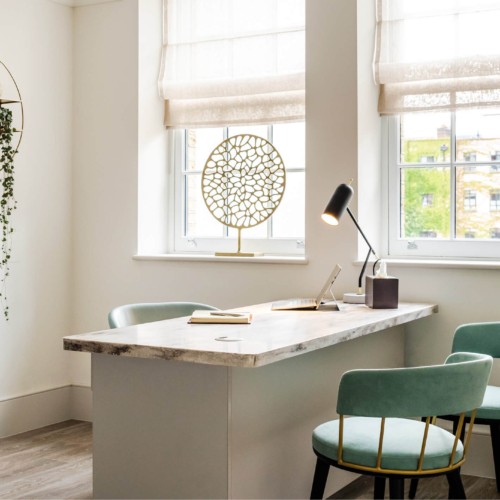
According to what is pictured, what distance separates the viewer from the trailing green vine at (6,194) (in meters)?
3.76

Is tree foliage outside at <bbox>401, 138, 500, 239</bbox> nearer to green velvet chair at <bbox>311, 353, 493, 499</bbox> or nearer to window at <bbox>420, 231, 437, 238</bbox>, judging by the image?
window at <bbox>420, 231, 437, 238</bbox>

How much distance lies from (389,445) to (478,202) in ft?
6.05

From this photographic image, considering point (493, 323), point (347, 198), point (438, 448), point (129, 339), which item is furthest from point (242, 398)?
point (493, 323)

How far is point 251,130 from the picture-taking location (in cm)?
399

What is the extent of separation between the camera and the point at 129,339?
2.07m

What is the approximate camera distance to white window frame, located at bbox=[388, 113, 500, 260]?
11.2ft

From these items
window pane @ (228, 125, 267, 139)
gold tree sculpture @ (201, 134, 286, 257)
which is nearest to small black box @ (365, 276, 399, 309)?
gold tree sculpture @ (201, 134, 286, 257)

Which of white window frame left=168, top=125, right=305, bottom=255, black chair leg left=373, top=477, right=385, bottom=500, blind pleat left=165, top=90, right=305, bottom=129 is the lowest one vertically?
black chair leg left=373, top=477, right=385, bottom=500

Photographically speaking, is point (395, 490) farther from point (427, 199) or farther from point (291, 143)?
point (291, 143)

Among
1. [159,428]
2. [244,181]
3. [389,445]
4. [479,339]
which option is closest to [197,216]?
[244,181]

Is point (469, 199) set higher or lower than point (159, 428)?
higher

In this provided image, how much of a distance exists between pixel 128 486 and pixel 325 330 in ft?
2.71

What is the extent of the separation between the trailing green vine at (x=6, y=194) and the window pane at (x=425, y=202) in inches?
86.2

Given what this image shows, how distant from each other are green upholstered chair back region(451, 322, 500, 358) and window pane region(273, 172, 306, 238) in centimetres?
119
